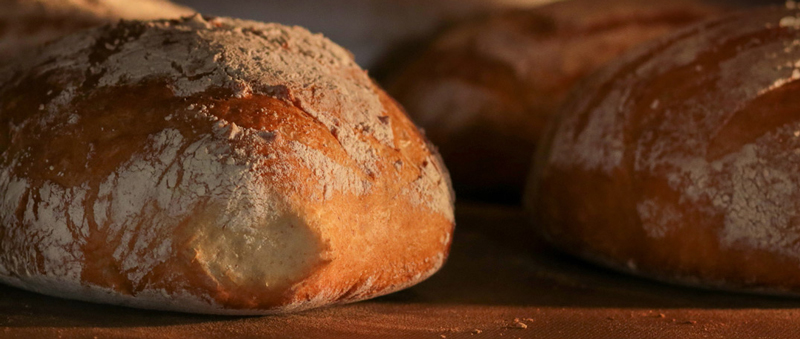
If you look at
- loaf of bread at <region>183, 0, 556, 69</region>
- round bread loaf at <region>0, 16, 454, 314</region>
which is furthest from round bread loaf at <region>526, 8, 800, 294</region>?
loaf of bread at <region>183, 0, 556, 69</region>

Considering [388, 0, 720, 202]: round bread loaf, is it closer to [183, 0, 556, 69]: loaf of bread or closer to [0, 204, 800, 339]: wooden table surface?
[183, 0, 556, 69]: loaf of bread

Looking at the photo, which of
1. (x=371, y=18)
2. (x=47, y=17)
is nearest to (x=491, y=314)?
(x=47, y=17)

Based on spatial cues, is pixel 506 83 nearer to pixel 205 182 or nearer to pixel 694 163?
pixel 694 163

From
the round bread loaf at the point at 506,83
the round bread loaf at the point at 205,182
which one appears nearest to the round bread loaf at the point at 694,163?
the round bread loaf at the point at 205,182

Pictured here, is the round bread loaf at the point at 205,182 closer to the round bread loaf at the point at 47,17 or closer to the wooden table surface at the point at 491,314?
the wooden table surface at the point at 491,314

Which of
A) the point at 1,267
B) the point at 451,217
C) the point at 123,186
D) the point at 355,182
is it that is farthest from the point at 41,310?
the point at 451,217

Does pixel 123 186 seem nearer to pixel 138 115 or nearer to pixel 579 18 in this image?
pixel 138 115
